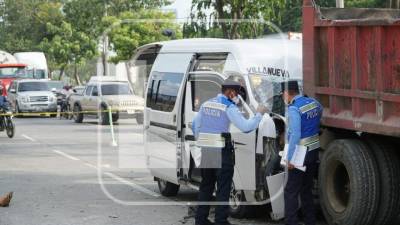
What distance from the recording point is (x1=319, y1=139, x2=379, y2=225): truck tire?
8.24m

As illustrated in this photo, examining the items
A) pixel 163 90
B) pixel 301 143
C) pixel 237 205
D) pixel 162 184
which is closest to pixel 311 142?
pixel 301 143

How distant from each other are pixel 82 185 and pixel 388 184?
6.67 metres

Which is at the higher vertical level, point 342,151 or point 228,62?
Result: point 228,62

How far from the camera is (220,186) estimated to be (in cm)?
920

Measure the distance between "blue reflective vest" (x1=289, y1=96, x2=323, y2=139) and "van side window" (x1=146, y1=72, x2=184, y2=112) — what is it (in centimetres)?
265

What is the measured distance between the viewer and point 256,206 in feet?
32.2

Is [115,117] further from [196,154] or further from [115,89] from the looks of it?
[196,154]

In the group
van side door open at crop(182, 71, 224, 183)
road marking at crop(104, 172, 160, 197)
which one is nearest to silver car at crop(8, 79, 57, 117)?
road marking at crop(104, 172, 160, 197)

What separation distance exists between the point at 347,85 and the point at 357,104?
27 centimetres

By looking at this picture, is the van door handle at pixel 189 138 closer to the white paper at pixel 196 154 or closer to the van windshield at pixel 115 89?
the white paper at pixel 196 154

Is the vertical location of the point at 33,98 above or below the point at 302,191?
below

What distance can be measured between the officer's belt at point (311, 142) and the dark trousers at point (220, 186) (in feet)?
2.76

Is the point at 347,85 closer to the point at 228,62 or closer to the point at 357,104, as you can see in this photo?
the point at 357,104

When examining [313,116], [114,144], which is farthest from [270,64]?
[114,144]
